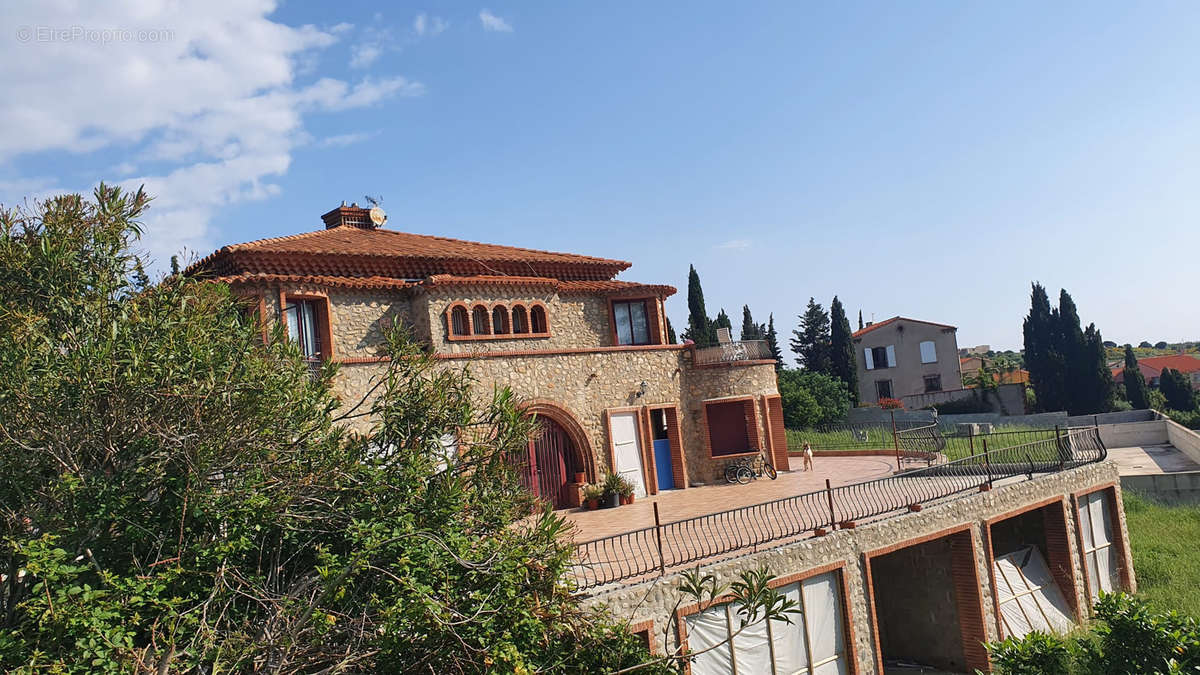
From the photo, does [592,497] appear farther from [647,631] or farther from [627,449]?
[647,631]

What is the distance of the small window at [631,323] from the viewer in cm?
2239

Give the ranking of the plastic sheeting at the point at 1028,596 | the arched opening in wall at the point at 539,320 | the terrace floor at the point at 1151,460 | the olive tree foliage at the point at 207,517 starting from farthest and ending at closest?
the terrace floor at the point at 1151,460 < the arched opening in wall at the point at 539,320 < the plastic sheeting at the point at 1028,596 < the olive tree foliage at the point at 207,517

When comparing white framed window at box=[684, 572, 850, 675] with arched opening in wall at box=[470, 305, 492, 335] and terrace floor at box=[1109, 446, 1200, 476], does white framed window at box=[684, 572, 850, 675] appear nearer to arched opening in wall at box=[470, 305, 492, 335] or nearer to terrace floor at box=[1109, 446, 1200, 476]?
arched opening in wall at box=[470, 305, 492, 335]

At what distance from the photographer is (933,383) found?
4947 centimetres

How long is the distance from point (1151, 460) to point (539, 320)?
26150mm

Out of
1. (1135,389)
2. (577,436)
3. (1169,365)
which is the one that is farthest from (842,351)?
(1169,365)

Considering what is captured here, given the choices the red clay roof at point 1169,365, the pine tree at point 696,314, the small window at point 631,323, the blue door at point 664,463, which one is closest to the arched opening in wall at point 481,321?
the small window at point 631,323

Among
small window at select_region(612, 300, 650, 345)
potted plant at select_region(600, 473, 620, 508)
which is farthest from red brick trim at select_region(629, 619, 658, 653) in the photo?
small window at select_region(612, 300, 650, 345)

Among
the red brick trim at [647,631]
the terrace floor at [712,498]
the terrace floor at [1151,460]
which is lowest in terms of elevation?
the terrace floor at [1151,460]

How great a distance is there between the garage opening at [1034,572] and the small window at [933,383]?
3215 cm

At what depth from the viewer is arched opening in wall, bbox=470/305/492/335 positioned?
19406 millimetres

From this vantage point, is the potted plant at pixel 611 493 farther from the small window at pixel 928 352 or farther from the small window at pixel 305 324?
the small window at pixel 928 352

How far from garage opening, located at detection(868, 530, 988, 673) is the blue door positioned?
618cm

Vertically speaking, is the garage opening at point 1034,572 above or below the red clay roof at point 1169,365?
below
